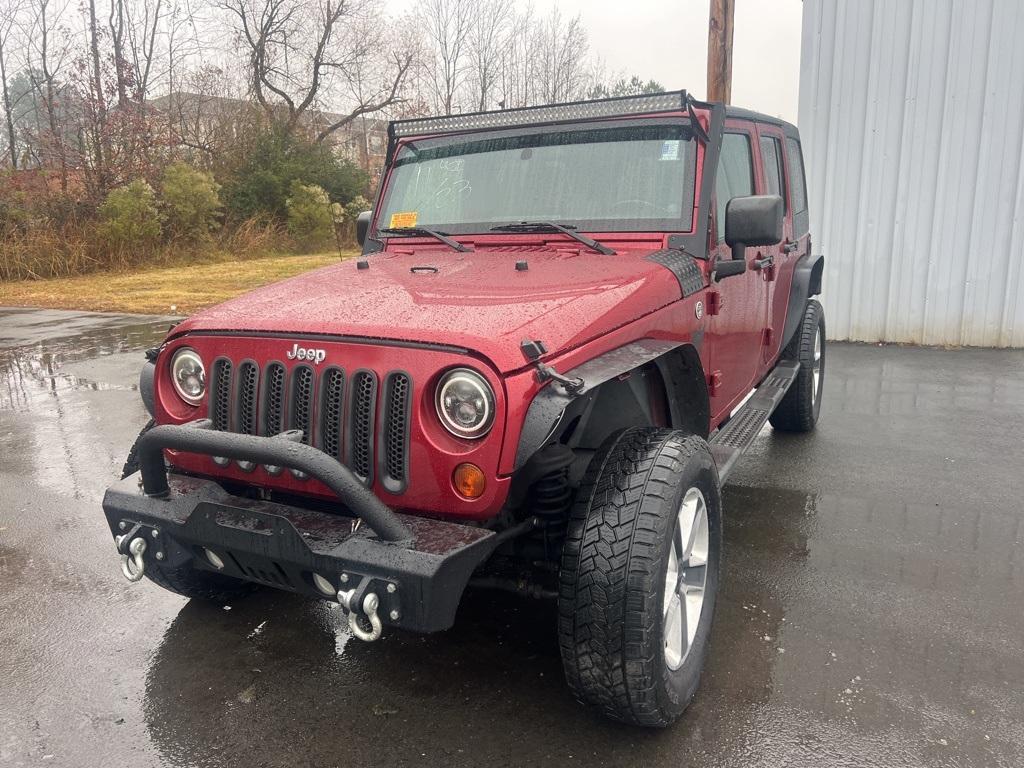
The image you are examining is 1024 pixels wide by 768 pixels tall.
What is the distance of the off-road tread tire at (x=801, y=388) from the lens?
5.58 meters

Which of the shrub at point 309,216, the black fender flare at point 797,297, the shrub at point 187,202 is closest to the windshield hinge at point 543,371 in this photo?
the black fender flare at point 797,297

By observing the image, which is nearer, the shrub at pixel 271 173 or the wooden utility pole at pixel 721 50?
the wooden utility pole at pixel 721 50

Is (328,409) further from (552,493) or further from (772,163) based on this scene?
(772,163)

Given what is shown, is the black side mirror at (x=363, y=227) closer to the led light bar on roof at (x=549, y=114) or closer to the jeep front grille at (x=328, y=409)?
the led light bar on roof at (x=549, y=114)

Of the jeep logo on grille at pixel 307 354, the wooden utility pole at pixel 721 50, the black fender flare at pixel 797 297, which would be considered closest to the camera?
the jeep logo on grille at pixel 307 354

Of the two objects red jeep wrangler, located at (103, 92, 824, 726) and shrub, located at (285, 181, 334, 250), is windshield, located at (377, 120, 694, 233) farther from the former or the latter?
shrub, located at (285, 181, 334, 250)

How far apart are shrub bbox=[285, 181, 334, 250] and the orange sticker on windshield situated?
1992cm

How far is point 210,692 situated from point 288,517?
894 millimetres

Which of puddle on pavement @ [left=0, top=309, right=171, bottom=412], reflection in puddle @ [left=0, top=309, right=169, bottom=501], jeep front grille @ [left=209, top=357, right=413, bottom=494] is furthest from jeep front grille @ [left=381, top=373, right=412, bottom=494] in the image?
puddle on pavement @ [left=0, top=309, right=171, bottom=412]

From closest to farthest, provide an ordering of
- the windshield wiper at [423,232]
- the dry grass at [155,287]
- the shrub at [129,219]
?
the windshield wiper at [423,232] < the dry grass at [155,287] < the shrub at [129,219]

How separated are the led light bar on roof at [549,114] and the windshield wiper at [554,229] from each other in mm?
539

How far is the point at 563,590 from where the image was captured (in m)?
2.37

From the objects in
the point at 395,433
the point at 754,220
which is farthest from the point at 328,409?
the point at 754,220

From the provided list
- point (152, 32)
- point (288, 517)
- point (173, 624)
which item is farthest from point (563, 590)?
point (152, 32)
